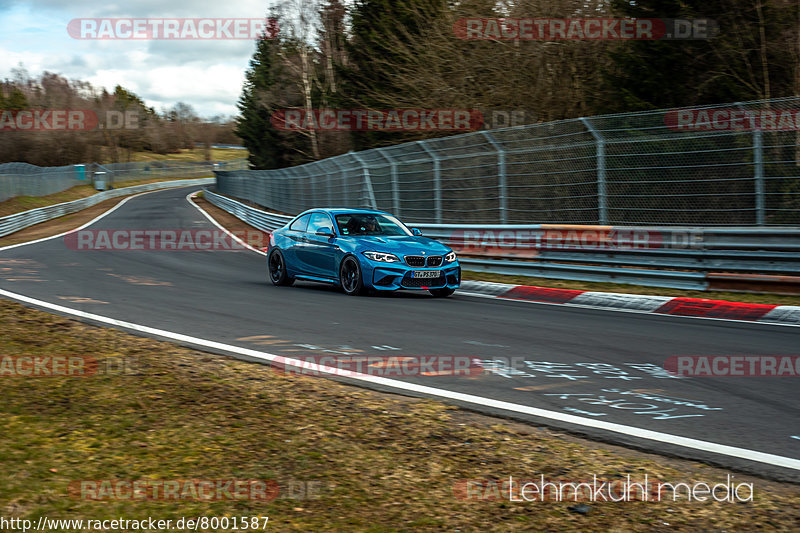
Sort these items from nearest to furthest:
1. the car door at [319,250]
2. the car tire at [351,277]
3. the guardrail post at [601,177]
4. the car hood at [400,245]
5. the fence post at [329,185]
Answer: the car hood at [400,245] < the car tire at [351,277] < the car door at [319,250] < the guardrail post at [601,177] < the fence post at [329,185]

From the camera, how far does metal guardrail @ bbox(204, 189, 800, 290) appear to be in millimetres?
11320

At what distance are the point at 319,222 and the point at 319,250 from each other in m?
0.59

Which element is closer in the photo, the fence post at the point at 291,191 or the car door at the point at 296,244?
the car door at the point at 296,244

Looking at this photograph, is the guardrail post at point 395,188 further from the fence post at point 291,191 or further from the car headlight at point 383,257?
the fence post at point 291,191

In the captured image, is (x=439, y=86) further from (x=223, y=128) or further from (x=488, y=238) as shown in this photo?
(x=223, y=128)

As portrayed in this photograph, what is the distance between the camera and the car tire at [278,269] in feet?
48.6

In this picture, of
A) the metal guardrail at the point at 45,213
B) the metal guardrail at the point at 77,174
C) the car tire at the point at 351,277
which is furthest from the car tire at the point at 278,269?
the metal guardrail at the point at 77,174

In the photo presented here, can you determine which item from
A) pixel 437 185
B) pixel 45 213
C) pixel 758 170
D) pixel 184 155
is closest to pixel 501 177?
pixel 437 185

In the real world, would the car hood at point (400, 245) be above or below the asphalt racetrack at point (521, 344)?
above

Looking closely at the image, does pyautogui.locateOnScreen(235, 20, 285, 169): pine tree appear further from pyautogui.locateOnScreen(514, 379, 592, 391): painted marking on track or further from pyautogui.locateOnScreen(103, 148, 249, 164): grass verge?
pyautogui.locateOnScreen(514, 379, 592, 391): painted marking on track

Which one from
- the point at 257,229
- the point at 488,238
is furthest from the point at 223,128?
the point at 488,238

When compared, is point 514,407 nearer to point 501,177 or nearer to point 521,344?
point 521,344

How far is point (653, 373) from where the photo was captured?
6508mm

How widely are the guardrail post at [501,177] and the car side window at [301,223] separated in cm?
429
